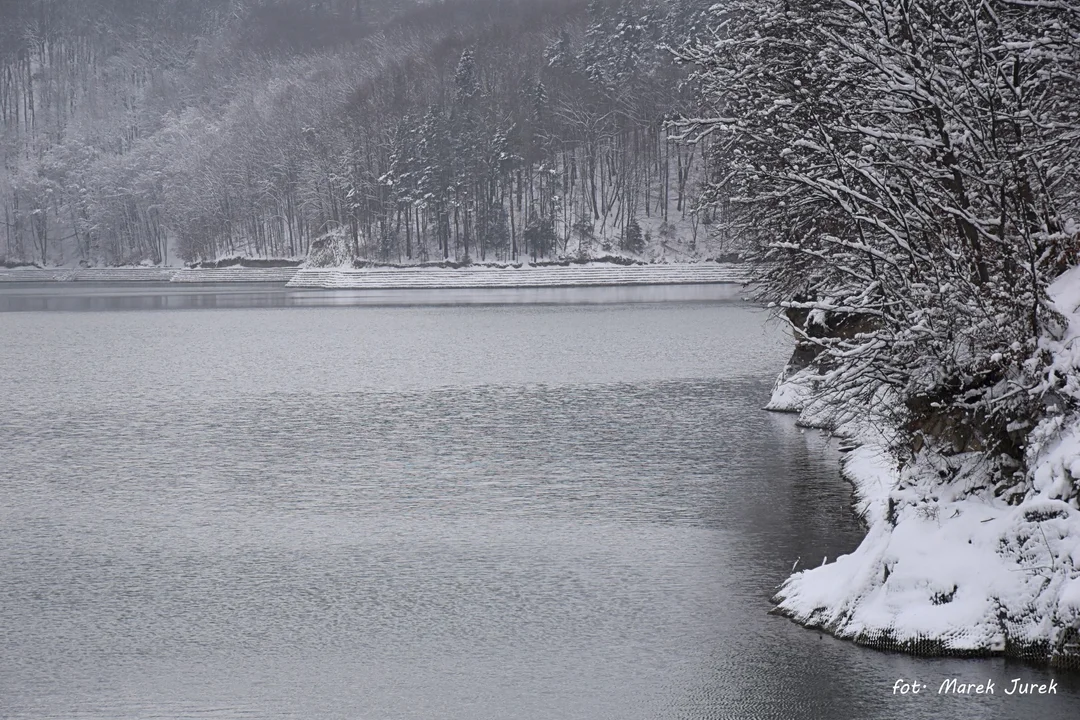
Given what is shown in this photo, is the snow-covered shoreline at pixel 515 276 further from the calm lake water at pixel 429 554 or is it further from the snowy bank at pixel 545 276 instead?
the calm lake water at pixel 429 554

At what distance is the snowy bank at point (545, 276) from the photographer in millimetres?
110750

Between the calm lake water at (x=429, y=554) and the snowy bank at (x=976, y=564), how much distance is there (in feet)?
1.17

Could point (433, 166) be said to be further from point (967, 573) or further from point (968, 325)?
point (967, 573)

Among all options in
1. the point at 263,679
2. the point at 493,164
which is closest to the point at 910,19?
the point at 263,679

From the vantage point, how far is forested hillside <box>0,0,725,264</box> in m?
116

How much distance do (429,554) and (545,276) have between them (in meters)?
96.1

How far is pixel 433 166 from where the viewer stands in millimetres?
113312

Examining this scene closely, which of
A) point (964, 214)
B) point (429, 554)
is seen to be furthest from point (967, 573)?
point (429, 554)

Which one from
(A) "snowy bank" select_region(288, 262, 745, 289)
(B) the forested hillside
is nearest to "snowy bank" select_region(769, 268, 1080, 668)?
(B) the forested hillside

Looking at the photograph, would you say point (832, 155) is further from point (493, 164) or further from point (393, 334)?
point (493, 164)

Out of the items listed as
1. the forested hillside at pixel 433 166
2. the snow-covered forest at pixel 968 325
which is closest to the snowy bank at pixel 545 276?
the forested hillside at pixel 433 166

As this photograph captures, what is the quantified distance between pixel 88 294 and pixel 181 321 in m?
47.9

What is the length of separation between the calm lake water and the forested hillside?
73.5 meters

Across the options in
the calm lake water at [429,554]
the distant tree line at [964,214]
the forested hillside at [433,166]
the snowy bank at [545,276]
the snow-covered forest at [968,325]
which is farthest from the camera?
the forested hillside at [433,166]
